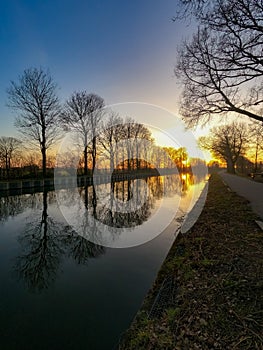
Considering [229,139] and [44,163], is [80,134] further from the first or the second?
[229,139]

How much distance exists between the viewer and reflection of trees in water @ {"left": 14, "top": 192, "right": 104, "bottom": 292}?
400 cm

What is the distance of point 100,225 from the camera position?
24.6 feet

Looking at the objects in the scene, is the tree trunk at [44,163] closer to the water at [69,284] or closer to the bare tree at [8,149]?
the bare tree at [8,149]

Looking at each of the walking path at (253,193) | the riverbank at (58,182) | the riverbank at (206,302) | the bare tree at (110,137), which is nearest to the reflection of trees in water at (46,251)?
the riverbank at (206,302)

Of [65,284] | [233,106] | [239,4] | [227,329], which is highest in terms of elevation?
[239,4]

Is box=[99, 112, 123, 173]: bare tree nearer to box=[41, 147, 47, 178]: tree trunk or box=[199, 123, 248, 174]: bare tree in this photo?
box=[41, 147, 47, 178]: tree trunk

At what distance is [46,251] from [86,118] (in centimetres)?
2553

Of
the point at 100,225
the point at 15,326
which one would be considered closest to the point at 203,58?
the point at 100,225

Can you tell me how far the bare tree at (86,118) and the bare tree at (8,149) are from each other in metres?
7.23

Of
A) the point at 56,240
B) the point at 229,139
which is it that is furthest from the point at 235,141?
the point at 56,240

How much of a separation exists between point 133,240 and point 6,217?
548 centimetres

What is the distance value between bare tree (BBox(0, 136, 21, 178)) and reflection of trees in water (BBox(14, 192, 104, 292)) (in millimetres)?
22021

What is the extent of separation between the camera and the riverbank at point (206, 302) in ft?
7.05

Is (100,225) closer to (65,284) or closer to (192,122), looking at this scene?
(65,284)
